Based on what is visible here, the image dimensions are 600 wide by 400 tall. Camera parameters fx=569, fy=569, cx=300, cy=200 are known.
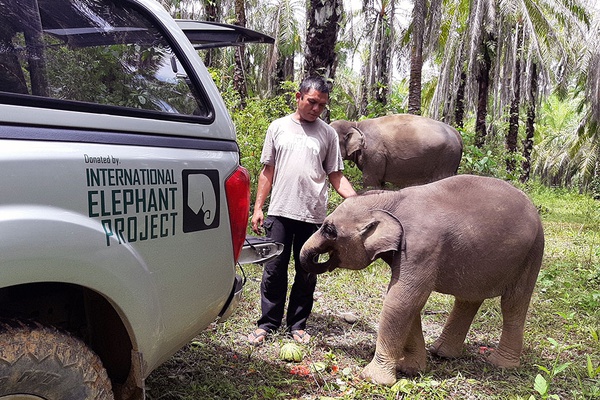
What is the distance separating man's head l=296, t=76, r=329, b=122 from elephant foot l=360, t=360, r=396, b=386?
1798 millimetres

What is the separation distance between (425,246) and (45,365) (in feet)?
7.82

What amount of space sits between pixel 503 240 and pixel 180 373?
225cm

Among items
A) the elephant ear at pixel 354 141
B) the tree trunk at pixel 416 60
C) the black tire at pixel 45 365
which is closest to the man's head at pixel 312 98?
the black tire at pixel 45 365

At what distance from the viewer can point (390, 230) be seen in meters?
3.58

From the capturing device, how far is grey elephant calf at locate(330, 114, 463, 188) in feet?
32.2

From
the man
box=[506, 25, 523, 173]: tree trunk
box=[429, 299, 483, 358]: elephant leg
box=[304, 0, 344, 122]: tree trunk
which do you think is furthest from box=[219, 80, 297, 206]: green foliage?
box=[506, 25, 523, 173]: tree trunk

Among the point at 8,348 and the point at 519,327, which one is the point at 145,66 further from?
the point at 519,327

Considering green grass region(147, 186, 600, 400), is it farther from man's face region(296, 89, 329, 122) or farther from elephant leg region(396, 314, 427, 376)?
man's face region(296, 89, 329, 122)

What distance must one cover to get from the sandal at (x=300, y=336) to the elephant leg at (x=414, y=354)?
752 mm

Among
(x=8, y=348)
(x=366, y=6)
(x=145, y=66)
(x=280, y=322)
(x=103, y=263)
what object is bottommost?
(x=280, y=322)

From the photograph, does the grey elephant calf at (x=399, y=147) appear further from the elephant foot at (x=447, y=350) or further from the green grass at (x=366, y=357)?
the elephant foot at (x=447, y=350)

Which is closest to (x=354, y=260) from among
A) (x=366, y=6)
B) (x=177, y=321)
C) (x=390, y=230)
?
(x=390, y=230)

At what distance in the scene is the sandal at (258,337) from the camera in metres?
4.21

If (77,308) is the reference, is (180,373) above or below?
below
